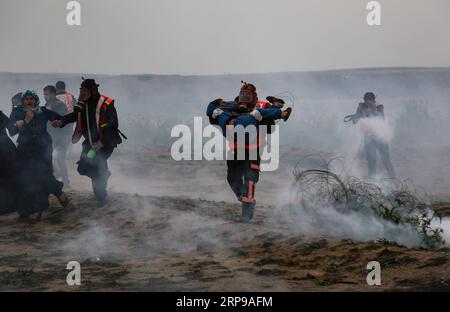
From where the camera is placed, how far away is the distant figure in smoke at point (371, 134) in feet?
49.7

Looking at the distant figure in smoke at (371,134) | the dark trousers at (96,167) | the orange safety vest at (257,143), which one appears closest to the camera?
the orange safety vest at (257,143)

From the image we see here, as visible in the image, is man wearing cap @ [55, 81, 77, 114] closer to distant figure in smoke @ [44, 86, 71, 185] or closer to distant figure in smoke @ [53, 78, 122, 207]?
distant figure in smoke @ [44, 86, 71, 185]

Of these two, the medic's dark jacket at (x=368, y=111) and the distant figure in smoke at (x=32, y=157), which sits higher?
the medic's dark jacket at (x=368, y=111)

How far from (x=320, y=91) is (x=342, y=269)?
30.1 metres

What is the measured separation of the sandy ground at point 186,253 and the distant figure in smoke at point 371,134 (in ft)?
7.30

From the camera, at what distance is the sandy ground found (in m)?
9.32

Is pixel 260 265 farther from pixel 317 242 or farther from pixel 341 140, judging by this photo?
pixel 341 140

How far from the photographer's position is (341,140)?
2236cm

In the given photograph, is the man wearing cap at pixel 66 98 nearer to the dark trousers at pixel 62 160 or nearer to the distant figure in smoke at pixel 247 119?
the dark trousers at pixel 62 160

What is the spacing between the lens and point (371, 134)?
615 inches

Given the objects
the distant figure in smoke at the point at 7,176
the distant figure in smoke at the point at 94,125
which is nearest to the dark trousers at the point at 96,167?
the distant figure in smoke at the point at 94,125

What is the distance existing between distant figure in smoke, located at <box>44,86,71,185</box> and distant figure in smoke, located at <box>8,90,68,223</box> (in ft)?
7.73

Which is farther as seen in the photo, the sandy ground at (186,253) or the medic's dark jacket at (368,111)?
the medic's dark jacket at (368,111)

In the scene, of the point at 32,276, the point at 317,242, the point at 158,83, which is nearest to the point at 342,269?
the point at 317,242
